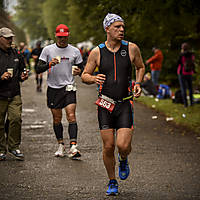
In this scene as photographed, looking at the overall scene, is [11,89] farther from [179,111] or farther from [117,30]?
[179,111]

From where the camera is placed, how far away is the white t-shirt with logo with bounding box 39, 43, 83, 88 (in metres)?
8.29

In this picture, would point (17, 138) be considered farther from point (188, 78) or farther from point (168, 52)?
point (168, 52)

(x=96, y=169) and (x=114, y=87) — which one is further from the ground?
(x=114, y=87)

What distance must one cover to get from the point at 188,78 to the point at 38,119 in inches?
182

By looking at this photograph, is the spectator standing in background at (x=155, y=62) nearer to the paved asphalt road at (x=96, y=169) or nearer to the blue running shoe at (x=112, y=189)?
the paved asphalt road at (x=96, y=169)

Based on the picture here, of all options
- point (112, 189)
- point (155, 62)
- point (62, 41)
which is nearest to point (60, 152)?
point (62, 41)

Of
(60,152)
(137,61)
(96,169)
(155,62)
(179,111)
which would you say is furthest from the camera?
(155,62)

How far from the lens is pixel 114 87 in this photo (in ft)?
19.7

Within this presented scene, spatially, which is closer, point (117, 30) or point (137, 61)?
point (117, 30)

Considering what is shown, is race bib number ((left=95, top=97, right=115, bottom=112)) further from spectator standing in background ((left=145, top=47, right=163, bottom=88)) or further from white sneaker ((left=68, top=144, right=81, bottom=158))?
spectator standing in background ((left=145, top=47, right=163, bottom=88))

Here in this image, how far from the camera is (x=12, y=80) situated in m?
8.25

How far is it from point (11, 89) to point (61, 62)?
0.91 metres

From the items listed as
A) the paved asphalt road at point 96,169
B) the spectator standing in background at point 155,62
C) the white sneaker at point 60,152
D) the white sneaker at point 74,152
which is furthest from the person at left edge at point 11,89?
the spectator standing in background at point 155,62

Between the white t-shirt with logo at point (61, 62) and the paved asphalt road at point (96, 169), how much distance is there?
1.27m
